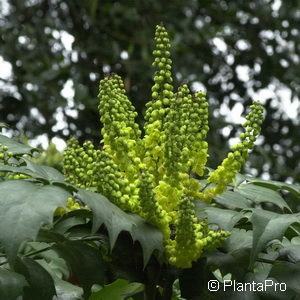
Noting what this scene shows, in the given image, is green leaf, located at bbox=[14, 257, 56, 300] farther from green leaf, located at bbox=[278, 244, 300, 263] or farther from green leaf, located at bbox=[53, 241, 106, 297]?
green leaf, located at bbox=[278, 244, 300, 263]

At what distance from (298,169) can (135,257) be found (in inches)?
113

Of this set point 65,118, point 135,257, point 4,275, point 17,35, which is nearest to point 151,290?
point 135,257

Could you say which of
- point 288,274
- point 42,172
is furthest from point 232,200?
point 42,172

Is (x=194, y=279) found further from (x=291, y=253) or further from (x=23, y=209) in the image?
(x=23, y=209)

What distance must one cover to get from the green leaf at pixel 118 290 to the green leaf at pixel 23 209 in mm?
229

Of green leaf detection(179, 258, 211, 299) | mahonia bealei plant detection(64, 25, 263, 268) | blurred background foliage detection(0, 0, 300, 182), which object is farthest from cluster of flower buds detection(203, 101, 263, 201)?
blurred background foliage detection(0, 0, 300, 182)

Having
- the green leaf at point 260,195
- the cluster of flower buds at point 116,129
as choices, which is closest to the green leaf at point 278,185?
the green leaf at point 260,195

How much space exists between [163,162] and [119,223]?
171mm

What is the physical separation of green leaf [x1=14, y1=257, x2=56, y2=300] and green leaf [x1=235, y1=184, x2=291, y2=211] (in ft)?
1.01

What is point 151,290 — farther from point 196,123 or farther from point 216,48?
point 216,48

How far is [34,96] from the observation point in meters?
3.58
